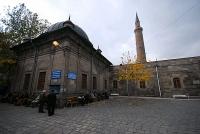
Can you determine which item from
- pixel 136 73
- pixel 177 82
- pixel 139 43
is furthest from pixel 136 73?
pixel 139 43

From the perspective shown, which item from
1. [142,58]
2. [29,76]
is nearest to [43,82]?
[29,76]

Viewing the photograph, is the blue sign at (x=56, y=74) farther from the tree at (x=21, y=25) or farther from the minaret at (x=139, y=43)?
the minaret at (x=139, y=43)

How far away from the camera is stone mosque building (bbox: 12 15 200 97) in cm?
1123

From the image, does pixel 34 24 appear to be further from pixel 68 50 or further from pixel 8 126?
pixel 8 126

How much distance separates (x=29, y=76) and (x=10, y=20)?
10815 mm

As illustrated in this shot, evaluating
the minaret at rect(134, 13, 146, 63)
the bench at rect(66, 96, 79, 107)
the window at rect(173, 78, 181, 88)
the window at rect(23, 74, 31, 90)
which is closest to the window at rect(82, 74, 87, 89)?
the bench at rect(66, 96, 79, 107)

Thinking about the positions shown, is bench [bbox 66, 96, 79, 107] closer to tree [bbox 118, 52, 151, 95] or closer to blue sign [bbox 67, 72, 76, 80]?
blue sign [bbox 67, 72, 76, 80]

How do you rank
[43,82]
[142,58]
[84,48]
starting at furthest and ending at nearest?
[142,58] → [84,48] → [43,82]

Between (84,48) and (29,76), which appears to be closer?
(29,76)

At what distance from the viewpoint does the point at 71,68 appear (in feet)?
38.1

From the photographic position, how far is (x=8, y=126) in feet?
16.8

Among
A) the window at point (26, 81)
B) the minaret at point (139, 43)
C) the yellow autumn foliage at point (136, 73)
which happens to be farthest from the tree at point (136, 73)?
the window at point (26, 81)

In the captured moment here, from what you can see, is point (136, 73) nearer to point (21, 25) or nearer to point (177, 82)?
point (177, 82)

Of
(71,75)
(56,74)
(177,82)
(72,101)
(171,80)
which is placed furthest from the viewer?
(171,80)
